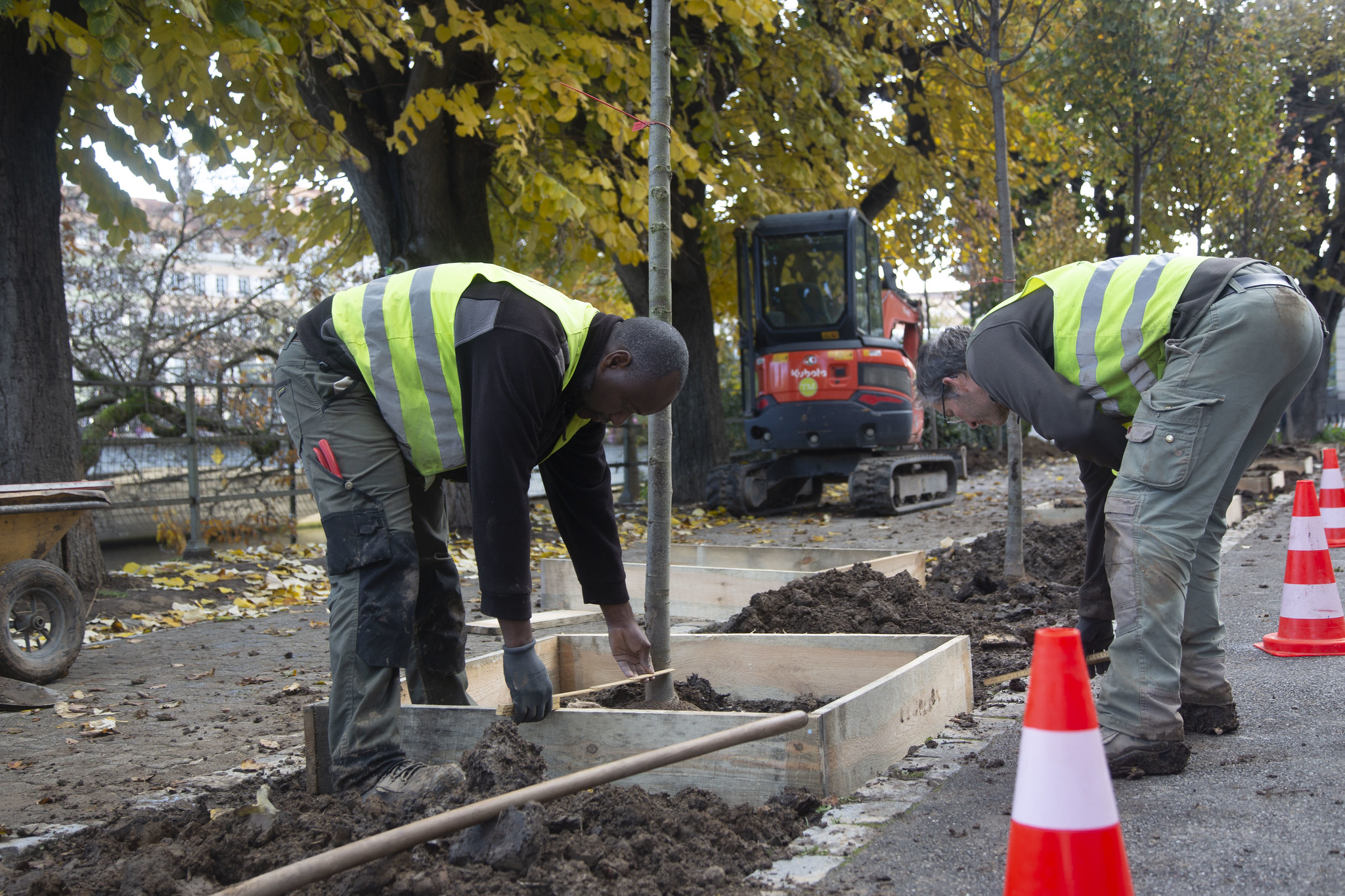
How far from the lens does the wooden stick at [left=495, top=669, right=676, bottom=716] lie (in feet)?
10.6

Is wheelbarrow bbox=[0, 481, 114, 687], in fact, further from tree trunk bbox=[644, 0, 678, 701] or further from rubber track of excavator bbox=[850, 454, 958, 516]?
rubber track of excavator bbox=[850, 454, 958, 516]

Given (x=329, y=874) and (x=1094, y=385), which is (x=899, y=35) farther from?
(x=329, y=874)

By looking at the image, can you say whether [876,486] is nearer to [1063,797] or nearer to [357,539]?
[357,539]

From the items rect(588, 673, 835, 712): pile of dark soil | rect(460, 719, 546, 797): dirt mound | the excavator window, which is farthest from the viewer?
the excavator window

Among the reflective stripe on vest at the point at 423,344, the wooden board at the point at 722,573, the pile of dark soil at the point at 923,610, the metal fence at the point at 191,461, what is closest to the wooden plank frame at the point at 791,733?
the pile of dark soil at the point at 923,610

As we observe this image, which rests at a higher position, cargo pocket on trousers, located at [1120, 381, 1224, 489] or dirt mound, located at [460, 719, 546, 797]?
cargo pocket on trousers, located at [1120, 381, 1224, 489]

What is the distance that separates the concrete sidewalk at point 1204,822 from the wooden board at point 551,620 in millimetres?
2935

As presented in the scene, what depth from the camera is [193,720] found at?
14.6 ft

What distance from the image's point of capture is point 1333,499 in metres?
7.52

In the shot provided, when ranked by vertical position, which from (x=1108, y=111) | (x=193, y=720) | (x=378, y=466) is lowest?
(x=193, y=720)

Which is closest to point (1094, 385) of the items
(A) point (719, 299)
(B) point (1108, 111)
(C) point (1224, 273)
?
(C) point (1224, 273)

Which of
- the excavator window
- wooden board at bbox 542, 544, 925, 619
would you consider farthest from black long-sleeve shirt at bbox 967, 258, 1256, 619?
the excavator window

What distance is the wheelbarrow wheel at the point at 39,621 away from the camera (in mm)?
5012

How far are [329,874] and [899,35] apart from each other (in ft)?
43.4
